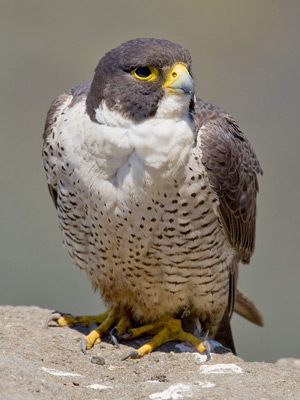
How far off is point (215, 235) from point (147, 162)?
0.74m

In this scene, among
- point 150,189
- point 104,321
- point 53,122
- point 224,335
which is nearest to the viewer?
point 150,189

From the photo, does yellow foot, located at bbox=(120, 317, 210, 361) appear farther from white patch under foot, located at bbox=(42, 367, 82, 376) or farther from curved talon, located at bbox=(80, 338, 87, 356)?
white patch under foot, located at bbox=(42, 367, 82, 376)

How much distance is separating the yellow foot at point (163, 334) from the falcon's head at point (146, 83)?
1549 millimetres

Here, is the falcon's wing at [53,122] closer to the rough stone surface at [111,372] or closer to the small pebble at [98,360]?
the rough stone surface at [111,372]

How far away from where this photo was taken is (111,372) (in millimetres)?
5383

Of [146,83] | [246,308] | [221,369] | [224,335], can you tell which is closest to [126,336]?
[221,369]

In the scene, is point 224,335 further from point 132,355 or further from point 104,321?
point 132,355

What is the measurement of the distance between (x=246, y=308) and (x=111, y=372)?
5.97 ft

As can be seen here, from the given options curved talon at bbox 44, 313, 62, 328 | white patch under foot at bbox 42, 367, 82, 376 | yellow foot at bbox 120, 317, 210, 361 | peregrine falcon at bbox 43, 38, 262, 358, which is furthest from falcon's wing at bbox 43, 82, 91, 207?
white patch under foot at bbox 42, 367, 82, 376

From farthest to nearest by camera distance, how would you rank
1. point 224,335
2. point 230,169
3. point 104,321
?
1. point 224,335
2. point 104,321
3. point 230,169

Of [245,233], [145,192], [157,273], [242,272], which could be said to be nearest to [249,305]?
[245,233]

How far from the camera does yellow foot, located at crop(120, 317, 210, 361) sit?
5.78 metres

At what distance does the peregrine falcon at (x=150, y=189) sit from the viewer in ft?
17.1

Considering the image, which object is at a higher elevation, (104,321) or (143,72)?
(143,72)
